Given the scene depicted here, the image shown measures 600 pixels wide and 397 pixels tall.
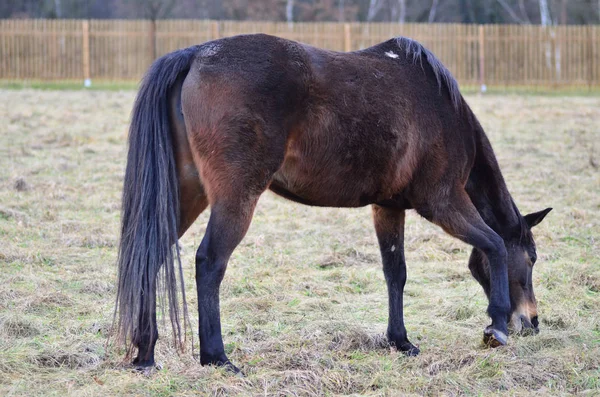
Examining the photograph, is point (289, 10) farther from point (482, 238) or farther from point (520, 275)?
point (482, 238)

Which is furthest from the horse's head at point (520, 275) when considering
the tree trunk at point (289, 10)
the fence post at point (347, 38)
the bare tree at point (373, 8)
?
the bare tree at point (373, 8)

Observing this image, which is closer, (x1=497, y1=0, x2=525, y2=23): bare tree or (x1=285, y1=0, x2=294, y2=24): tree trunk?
(x1=285, y1=0, x2=294, y2=24): tree trunk

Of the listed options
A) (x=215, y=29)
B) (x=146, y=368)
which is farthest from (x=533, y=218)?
(x=215, y=29)

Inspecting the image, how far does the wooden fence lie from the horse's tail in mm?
19557

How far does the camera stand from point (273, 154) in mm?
4020

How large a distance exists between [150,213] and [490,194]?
2280mm

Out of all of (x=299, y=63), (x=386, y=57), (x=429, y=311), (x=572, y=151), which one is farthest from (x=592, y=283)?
(x=572, y=151)

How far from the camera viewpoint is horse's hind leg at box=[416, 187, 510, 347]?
4.57m

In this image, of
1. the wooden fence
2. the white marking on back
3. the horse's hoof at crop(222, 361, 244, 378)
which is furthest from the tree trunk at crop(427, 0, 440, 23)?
the horse's hoof at crop(222, 361, 244, 378)

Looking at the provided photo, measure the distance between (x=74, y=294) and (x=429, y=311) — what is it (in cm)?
254

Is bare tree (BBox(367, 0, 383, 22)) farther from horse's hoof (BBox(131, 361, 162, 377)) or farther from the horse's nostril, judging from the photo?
horse's hoof (BBox(131, 361, 162, 377))

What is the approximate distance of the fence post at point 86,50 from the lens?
2362cm

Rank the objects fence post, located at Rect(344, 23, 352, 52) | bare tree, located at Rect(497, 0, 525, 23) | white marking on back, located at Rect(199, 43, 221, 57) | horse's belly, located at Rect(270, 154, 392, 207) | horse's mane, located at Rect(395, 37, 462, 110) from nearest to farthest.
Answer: white marking on back, located at Rect(199, 43, 221, 57)
horse's belly, located at Rect(270, 154, 392, 207)
horse's mane, located at Rect(395, 37, 462, 110)
fence post, located at Rect(344, 23, 352, 52)
bare tree, located at Rect(497, 0, 525, 23)

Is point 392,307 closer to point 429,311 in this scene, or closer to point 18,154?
point 429,311
